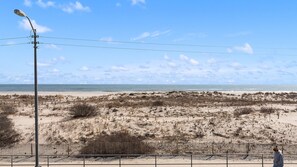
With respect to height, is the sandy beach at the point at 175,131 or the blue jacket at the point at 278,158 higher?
the blue jacket at the point at 278,158

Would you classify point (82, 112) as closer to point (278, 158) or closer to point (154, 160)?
point (154, 160)

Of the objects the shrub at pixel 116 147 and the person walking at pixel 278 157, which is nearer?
the person walking at pixel 278 157

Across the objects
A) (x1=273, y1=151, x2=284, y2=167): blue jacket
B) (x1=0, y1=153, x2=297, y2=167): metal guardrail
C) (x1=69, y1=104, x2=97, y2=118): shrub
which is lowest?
(x1=0, y1=153, x2=297, y2=167): metal guardrail

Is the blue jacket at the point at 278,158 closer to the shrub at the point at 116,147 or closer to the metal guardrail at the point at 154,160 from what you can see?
the metal guardrail at the point at 154,160

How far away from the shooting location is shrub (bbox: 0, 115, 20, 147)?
121 ft

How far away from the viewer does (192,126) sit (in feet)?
136

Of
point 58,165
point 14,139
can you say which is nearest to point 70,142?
point 14,139

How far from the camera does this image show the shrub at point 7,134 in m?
→ 36.9

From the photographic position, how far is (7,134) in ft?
125

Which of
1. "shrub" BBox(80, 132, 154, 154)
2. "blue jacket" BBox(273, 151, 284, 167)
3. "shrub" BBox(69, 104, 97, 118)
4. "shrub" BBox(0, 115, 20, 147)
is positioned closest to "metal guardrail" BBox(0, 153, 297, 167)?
"shrub" BBox(80, 132, 154, 154)

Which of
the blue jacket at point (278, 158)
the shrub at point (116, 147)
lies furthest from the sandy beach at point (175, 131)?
the blue jacket at point (278, 158)

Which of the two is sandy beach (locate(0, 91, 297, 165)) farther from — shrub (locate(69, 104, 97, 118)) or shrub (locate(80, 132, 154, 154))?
shrub (locate(80, 132, 154, 154))

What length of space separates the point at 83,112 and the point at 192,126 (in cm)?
1211

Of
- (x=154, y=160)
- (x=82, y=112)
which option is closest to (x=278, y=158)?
(x=154, y=160)
